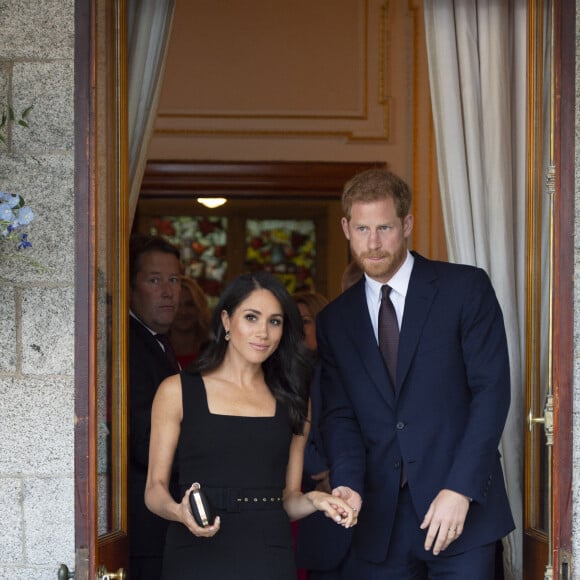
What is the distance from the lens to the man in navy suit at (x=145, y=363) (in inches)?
140

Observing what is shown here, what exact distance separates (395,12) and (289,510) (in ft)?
12.2

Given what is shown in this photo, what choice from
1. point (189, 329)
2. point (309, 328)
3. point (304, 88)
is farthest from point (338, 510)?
point (304, 88)

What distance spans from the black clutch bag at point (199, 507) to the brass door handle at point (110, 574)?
33cm

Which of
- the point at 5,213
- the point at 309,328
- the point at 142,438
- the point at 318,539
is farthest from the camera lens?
the point at 309,328

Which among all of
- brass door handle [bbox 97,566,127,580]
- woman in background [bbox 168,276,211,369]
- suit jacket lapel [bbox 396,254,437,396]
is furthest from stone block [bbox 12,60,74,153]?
woman in background [bbox 168,276,211,369]

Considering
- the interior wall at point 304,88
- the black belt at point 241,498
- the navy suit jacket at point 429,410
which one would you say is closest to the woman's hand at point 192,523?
the black belt at point 241,498

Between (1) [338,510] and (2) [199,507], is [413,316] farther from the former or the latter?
(2) [199,507]

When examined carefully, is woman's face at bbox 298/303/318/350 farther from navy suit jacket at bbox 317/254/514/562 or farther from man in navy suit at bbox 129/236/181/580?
navy suit jacket at bbox 317/254/514/562

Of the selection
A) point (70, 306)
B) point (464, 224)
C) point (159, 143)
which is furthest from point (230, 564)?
point (159, 143)

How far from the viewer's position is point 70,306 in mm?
3418

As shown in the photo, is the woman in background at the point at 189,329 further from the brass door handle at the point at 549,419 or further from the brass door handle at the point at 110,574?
the brass door handle at the point at 549,419

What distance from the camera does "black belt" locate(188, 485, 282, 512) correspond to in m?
3.11

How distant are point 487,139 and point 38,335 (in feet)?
5.45

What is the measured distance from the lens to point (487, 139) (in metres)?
3.88
